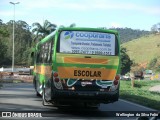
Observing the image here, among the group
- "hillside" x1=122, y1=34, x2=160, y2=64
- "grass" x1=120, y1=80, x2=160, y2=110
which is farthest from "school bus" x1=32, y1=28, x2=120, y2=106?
"hillside" x1=122, y1=34, x2=160, y2=64

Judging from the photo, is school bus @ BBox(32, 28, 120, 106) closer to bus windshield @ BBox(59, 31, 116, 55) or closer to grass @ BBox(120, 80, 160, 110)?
bus windshield @ BBox(59, 31, 116, 55)

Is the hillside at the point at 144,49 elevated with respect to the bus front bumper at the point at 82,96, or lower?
elevated

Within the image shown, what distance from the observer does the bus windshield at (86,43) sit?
45.1 ft

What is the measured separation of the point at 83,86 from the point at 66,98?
68cm

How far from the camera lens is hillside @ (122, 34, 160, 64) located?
128 m

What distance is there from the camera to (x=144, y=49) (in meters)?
136

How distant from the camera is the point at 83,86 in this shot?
13.5m

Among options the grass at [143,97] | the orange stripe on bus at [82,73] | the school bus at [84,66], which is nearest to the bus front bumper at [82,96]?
the school bus at [84,66]

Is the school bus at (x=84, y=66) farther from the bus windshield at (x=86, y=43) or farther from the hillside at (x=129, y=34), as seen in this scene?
the hillside at (x=129, y=34)

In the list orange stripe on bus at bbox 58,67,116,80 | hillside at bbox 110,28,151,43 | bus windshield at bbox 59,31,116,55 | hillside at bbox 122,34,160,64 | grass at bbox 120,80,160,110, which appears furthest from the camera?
hillside at bbox 110,28,151,43

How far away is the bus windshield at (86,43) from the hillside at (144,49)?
111 metres

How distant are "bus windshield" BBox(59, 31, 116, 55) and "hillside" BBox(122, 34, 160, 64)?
365 feet

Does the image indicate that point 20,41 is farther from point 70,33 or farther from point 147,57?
point 147,57

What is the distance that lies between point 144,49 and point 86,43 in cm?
12397
